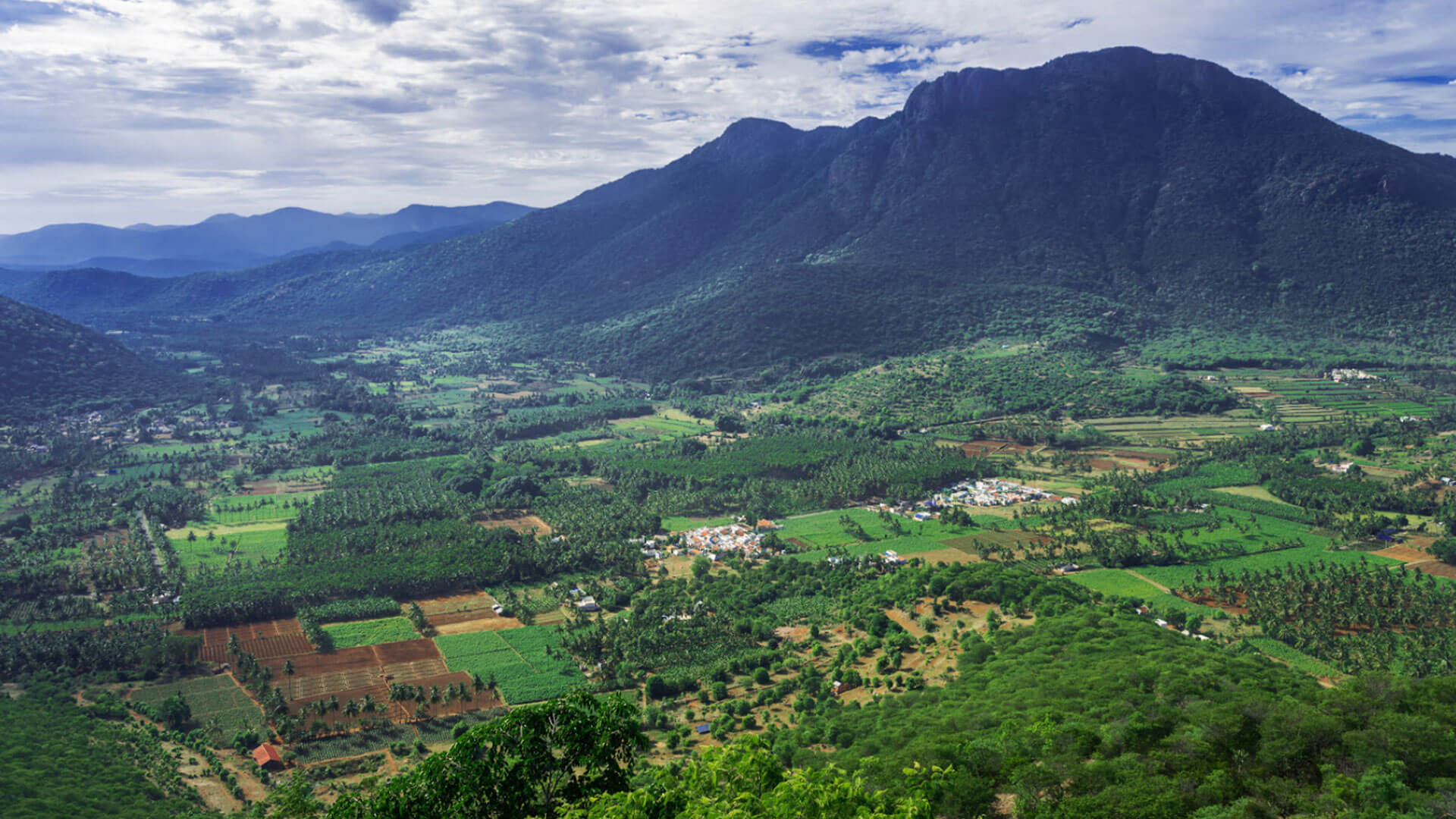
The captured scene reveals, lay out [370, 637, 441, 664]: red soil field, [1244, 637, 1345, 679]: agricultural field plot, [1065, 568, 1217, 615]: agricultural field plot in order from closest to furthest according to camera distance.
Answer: [1244, 637, 1345, 679]: agricultural field plot < [370, 637, 441, 664]: red soil field < [1065, 568, 1217, 615]: agricultural field plot

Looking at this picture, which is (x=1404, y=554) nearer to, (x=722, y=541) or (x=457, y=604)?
(x=722, y=541)

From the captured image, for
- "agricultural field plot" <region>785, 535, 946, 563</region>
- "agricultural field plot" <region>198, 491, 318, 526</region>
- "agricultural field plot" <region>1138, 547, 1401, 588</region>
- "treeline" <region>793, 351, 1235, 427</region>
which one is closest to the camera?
"agricultural field plot" <region>1138, 547, 1401, 588</region>

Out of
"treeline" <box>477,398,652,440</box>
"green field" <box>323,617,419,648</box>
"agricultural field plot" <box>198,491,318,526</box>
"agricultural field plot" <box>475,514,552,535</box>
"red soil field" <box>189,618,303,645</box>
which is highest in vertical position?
"treeline" <box>477,398,652,440</box>

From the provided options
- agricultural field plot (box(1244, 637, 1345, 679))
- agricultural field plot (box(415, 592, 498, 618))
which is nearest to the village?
agricultural field plot (box(415, 592, 498, 618))

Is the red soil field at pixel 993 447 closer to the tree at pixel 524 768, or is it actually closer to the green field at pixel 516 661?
the green field at pixel 516 661

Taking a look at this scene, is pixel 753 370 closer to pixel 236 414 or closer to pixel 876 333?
pixel 876 333

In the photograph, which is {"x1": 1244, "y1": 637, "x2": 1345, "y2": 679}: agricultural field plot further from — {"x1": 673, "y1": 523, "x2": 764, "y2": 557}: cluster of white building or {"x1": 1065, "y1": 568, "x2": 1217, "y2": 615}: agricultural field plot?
{"x1": 673, "y1": 523, "x2": 764, "y2": 557}: cluster of white building

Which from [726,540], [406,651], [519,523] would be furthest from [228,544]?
[726,540]
